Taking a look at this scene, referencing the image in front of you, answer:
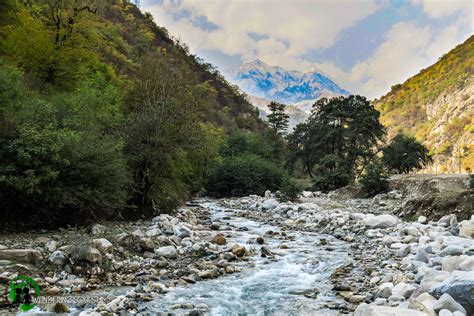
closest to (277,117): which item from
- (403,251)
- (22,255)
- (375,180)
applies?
(375,180)

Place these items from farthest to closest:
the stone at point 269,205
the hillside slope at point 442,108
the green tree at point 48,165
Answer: the hillside slope at point 442,108
the stone at point 269,205
the green tree at point 48,165

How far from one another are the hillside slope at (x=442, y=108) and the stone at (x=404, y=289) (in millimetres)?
81670

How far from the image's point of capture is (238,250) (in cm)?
1123

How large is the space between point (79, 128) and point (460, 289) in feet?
42.4

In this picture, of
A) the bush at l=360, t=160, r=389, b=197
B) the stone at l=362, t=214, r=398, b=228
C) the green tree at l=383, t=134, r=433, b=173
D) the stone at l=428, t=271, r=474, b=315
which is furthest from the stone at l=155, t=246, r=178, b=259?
the green tree at l=383, t=134, r=433, b=173

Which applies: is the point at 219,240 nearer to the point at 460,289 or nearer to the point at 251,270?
the point at 251,270

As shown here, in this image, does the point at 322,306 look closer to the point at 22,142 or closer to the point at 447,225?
the point at 447,225

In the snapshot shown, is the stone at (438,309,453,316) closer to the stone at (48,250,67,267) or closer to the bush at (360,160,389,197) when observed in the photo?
the stone at (48,250,67,267)

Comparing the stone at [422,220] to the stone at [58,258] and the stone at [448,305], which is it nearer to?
the stone at [448,305]

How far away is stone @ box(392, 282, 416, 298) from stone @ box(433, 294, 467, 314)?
1074mm

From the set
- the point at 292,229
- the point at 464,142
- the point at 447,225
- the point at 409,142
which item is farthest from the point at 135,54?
the point at 464,142

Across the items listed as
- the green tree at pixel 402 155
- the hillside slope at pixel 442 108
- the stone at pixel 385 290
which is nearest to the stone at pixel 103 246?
the stone at pixel 385 290

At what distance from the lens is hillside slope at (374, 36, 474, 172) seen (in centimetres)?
8788

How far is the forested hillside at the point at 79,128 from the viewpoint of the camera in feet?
36.5
